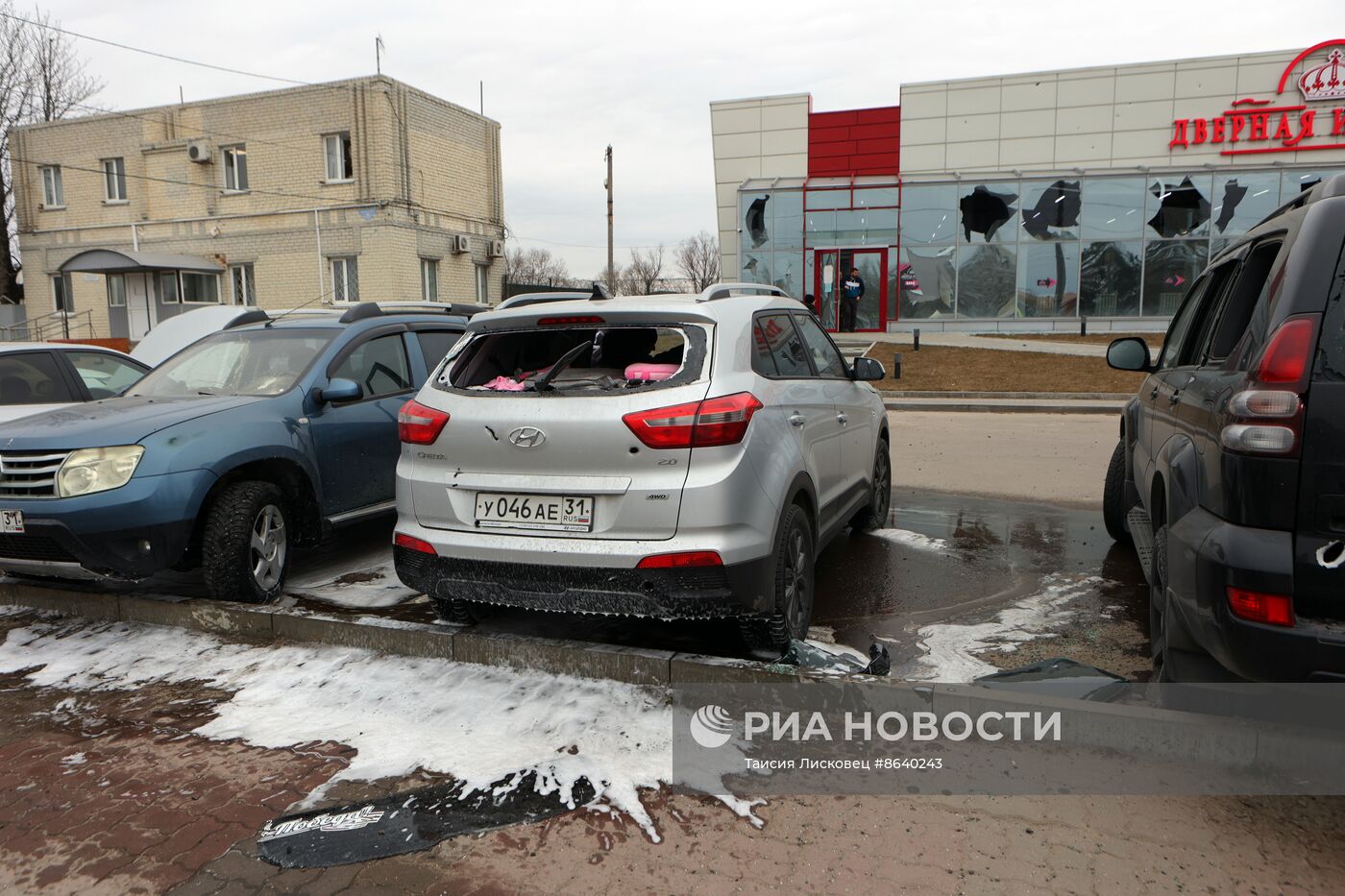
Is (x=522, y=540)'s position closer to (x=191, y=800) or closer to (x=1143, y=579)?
(x=191, y=800)

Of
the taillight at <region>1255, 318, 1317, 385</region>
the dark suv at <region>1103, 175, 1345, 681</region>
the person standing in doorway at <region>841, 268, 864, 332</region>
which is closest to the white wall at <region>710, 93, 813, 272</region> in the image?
the person standing in doorway at <region>841, 268, 864, 332</region>

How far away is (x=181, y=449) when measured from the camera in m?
4.70

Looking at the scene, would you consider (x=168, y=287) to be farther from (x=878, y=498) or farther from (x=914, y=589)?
(x=914, y=589)

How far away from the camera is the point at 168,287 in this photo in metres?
28.2

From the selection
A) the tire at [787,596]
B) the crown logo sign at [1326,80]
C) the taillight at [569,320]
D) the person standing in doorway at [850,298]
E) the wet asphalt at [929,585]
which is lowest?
the wet asphalt at [929,585]

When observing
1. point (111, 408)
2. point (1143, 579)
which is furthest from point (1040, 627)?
point (111, 408)

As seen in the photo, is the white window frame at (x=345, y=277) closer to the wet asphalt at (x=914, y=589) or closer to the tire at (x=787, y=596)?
the wet asphalt at (x=914, y=589)

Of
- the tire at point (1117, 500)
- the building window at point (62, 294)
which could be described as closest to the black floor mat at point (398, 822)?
the tire at point (1117, 500)

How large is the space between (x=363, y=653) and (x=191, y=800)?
1282 millimetres

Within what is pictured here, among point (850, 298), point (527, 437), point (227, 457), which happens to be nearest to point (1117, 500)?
point (527, 437)

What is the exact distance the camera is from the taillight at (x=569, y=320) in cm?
405

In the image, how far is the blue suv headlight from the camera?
4520 millimetres

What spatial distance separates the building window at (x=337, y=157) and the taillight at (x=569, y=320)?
Answer: 24.9 m

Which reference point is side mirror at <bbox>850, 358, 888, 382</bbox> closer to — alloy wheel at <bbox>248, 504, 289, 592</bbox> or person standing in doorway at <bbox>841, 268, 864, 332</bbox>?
alloy wheel at <bbox>248, 504, 289, 592</bbox>
